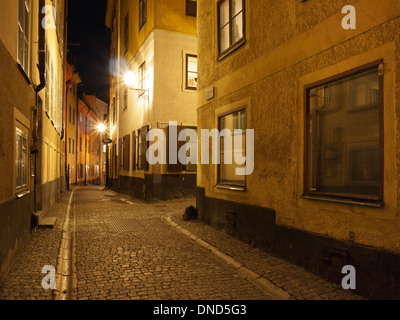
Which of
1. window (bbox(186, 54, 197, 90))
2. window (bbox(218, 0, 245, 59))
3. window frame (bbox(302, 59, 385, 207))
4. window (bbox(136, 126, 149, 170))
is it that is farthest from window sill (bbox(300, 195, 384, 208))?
window (bbox(186, 54, 197, 90))

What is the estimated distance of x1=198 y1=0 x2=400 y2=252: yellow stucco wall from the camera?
13.0 ft

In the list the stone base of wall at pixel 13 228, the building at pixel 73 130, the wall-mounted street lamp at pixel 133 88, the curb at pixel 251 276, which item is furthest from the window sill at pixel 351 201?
the building at pixel 73 130

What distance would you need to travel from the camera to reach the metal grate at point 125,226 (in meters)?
8.59

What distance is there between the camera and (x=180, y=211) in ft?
37.6

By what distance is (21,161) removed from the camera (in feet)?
21.6

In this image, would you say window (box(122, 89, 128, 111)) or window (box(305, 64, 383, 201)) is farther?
window (box(122, 89, 128, 111))

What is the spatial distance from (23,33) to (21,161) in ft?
8.32

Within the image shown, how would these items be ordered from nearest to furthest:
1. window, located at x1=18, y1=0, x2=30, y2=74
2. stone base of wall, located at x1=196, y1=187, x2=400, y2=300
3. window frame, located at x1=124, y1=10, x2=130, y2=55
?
stone base of wall, located at x1=196, y1=187, x2=400, y2=300 < window, located at x1=18, y1=0, x2=30, y2=74 < window frame, located at x1=124, y1=10, x2=130, y2=55

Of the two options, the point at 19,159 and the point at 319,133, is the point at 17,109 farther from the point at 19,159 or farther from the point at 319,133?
the point at 319,133

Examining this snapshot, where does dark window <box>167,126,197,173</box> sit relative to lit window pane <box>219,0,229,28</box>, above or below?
below

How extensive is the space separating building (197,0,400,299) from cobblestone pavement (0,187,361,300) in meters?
0.39

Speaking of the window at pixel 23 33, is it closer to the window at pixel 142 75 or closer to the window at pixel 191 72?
the window at pixel 191 72

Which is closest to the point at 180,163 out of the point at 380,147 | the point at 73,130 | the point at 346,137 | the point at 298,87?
the point at 298,87

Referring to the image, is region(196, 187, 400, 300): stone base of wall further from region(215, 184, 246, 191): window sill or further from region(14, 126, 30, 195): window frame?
region(14, 126, 30, 195): window frame
